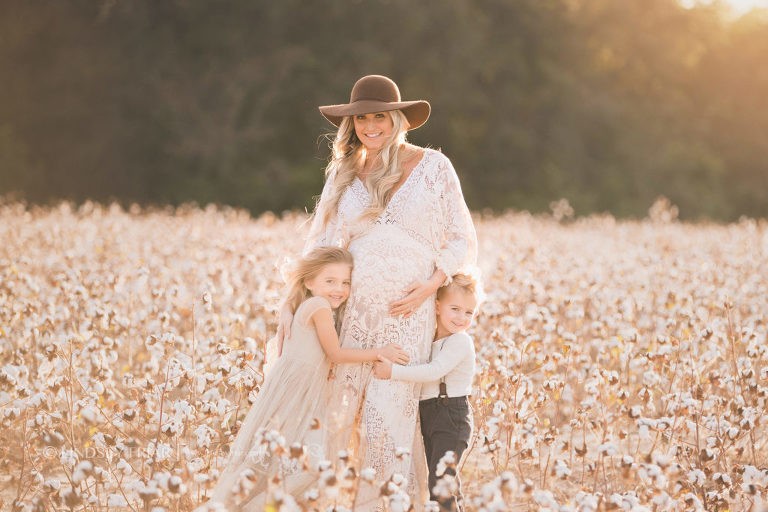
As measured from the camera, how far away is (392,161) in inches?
169

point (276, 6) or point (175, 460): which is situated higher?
point (276, 6)

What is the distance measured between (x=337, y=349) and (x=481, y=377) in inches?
48.8

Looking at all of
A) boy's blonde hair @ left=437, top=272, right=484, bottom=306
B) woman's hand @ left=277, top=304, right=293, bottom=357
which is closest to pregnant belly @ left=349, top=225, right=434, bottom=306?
boy's blonde hair @ left=437, top=272, right=484, bottom=306

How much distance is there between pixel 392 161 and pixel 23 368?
2087 millimetres

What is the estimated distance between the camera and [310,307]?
157 inches

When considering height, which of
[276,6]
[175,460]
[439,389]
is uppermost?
[276,6]

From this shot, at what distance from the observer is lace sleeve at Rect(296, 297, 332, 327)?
13.1ft

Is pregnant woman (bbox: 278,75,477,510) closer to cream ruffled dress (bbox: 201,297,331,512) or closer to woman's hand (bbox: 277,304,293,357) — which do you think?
woman's hand (bbox: 277,304,293,357)

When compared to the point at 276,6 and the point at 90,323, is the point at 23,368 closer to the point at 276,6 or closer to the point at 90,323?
the point at 90,323

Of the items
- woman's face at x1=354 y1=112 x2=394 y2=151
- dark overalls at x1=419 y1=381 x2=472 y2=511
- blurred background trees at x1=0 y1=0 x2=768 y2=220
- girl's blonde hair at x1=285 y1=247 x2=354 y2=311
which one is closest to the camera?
dark overalls at x1=419 y1=381 x2=472 y2=511

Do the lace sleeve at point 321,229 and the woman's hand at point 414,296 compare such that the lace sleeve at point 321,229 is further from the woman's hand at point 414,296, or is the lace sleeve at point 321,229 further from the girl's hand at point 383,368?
the girl's hand at point 383,368

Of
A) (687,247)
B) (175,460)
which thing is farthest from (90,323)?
(687,247)

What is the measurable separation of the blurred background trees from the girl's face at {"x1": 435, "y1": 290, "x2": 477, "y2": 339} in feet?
67.6

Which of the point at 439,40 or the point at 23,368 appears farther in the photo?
the point at 439,40
